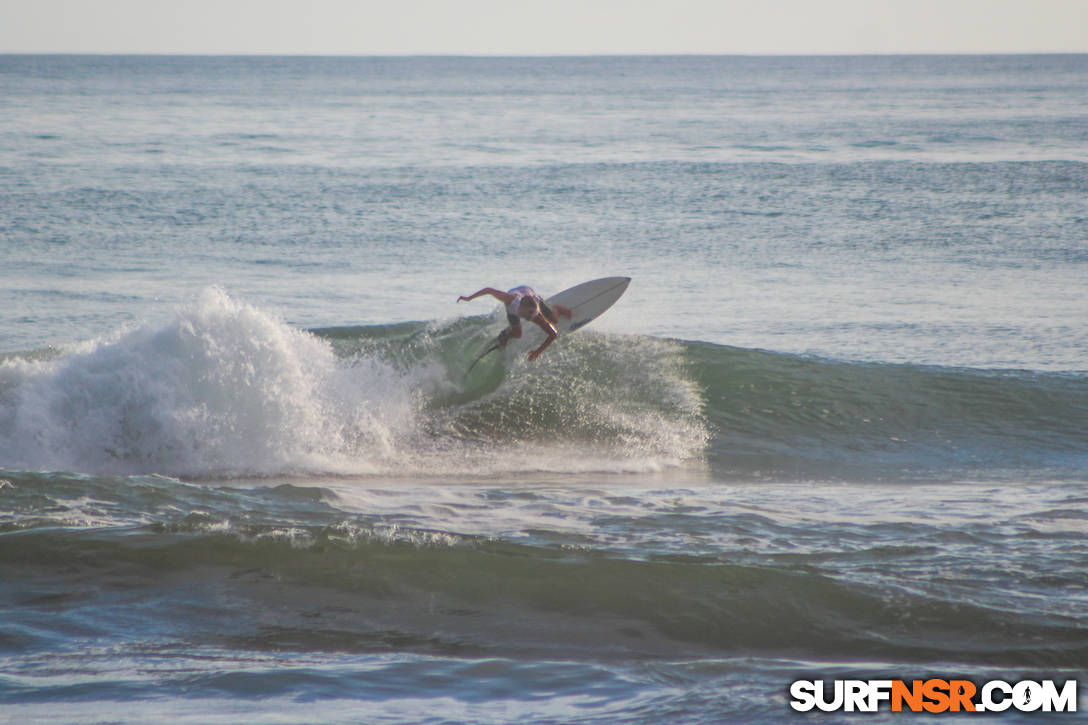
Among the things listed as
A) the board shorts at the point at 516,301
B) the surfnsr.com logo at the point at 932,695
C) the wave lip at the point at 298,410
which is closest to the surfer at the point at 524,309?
the board shorts at the point at 516,301

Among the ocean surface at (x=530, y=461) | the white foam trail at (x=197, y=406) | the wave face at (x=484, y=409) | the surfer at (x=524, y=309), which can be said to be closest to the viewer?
the ocean surface at (x=530, y=461)

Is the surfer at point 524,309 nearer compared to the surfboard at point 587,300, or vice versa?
the surfer at point 524,309

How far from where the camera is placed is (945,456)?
11.9m

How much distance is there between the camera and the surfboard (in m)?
14.1

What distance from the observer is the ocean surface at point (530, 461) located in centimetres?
556

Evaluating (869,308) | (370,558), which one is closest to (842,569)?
(370,558)

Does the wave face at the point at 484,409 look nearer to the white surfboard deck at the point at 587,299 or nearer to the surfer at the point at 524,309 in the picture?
the white surfboard deck at the point at 587,299

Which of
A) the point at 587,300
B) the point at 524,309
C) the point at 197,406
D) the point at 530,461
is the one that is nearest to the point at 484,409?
the point at 524,309

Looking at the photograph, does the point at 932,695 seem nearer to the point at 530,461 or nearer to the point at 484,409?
the point at 530,461

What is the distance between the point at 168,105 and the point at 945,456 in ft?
232

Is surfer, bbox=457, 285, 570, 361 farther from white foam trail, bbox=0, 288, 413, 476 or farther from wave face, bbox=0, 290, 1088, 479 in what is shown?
white foam trail, bbox=0, 288, 413, 476

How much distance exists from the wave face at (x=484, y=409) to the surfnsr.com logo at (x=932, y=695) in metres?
5.70

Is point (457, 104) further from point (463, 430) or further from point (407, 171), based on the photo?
point (463, 430)

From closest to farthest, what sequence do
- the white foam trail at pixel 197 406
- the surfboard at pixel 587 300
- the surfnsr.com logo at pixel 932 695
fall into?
the surfnsr.com logo at pixel 932 695
the white foam trail at pixel 197 406
the surfboard at pixel 587 300
